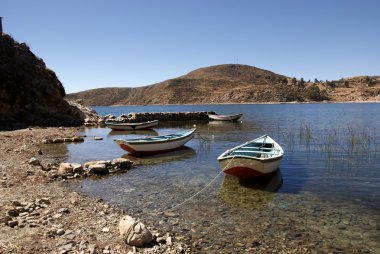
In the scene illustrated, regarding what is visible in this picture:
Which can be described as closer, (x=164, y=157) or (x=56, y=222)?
(x=56, y=222)

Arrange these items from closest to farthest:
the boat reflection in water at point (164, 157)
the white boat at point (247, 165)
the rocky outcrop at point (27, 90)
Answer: the white boat at point (247, 165) < the boat reflection in water at point (164, 157) < the rocky outcrop at point (27, 90)

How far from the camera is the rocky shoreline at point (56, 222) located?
22.6 ft

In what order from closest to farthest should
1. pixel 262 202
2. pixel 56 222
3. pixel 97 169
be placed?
pixel 56 222 < pixel 262 202 < pixel 97 169

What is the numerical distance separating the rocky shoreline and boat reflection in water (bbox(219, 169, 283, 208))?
3.73 m

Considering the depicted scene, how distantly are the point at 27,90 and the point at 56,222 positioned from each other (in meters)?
36.7

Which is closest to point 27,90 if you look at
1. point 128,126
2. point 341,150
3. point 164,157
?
point 128,126

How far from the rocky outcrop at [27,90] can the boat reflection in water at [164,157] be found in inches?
893

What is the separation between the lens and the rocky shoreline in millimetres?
6891

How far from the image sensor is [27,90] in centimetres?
4016

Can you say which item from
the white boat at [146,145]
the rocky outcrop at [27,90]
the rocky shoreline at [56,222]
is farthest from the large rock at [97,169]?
the rocky outcrop at [27,90]

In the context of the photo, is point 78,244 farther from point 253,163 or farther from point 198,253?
point 253,163

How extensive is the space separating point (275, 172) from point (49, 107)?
35.7 metres

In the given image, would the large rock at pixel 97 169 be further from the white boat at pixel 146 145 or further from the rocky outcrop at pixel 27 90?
the rocky outcrop at pixel 27 90

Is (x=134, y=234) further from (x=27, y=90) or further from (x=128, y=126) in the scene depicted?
(x=27, y=90)
